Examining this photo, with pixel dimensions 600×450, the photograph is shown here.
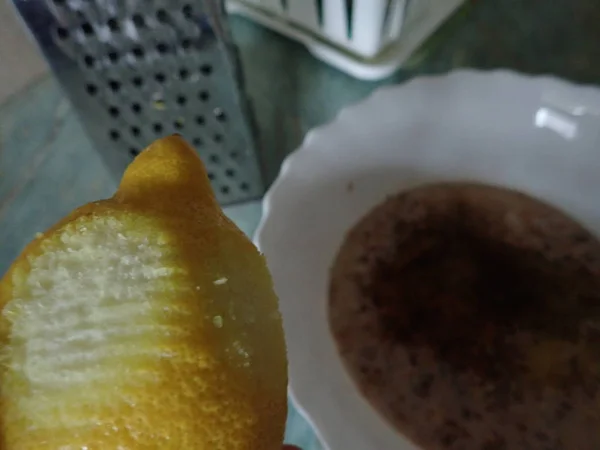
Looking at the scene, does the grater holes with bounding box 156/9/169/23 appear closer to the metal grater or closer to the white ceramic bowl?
the metal grater

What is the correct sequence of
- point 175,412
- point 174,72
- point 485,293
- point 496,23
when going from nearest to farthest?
point 175,412, point 174,72, point 485,293, point 496,23

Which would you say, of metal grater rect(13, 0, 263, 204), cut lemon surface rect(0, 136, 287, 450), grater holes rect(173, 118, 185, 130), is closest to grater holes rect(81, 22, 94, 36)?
metal grater rect(13, 0, 263, 204)

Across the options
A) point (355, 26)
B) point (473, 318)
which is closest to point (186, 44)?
point (355, 26)

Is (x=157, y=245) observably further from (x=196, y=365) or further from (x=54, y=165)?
(x=54, y=165)

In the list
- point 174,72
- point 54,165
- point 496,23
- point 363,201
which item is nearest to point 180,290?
point 174,72

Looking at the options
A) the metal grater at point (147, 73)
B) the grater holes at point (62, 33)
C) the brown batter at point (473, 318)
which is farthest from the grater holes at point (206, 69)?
the brown batter at point (473, 318)
